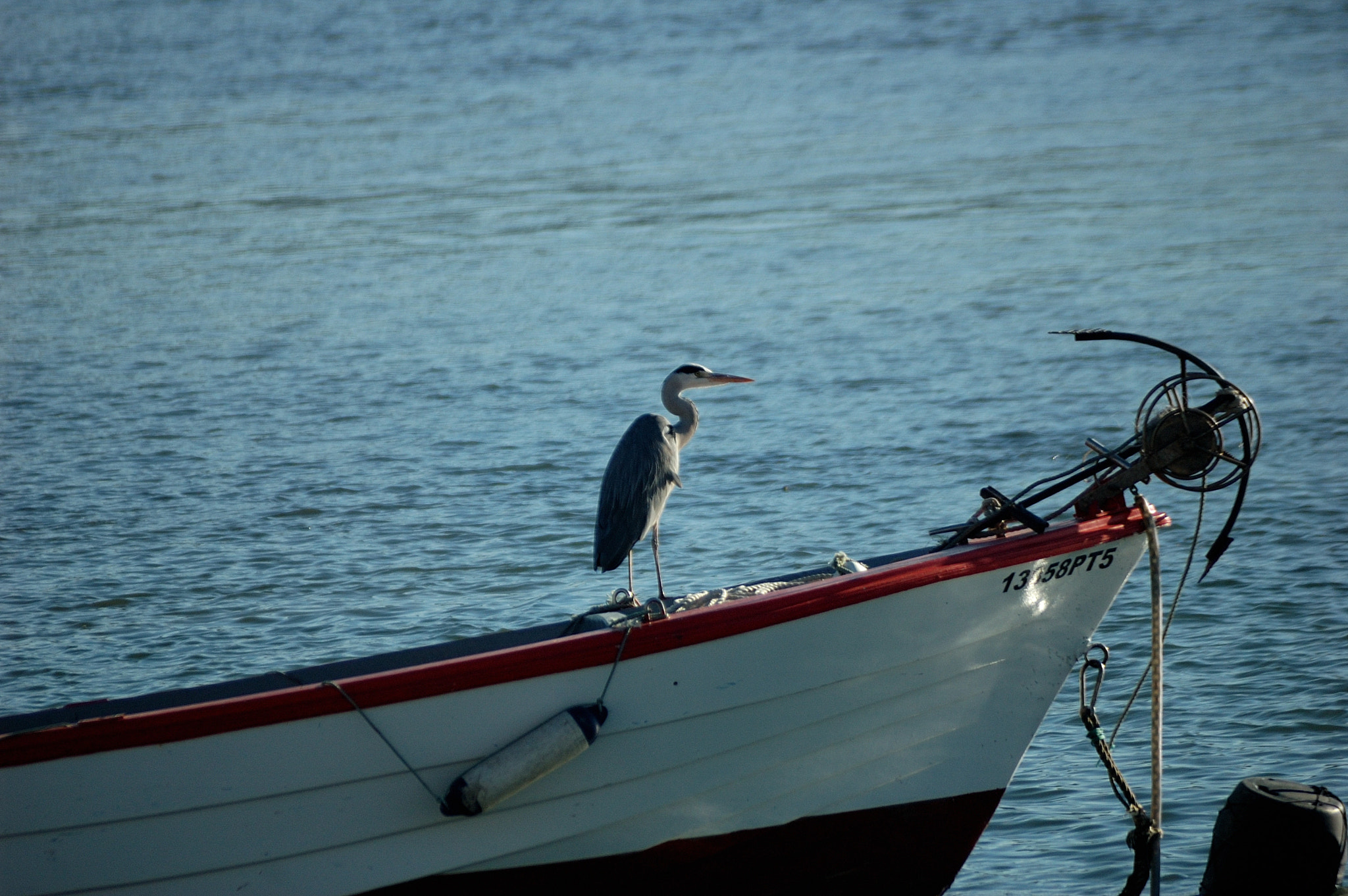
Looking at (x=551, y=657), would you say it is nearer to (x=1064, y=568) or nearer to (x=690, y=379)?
(x=1064, y=568)

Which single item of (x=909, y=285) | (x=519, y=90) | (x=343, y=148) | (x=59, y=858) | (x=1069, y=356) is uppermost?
(x=519, y=90)

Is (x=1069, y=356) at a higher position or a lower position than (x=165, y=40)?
lower

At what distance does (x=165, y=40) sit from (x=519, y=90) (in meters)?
11.9

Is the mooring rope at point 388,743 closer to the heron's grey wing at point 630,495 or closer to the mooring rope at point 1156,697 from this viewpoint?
the heron's grey wing at point 630,495

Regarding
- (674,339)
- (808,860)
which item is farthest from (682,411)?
(674,339)

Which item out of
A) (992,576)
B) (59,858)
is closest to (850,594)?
(992,576)

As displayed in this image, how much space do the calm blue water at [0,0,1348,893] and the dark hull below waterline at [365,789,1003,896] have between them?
269 mm

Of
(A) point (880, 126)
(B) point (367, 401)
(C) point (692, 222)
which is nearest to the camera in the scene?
(B) point (367, 401)

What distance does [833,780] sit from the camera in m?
4.82

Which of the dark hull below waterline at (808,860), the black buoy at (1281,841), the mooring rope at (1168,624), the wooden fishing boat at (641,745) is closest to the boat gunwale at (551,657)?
the wooden fishing boat at (641,745)

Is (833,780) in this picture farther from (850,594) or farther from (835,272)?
(835,272)

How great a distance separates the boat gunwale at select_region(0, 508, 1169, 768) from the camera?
13.4 feet

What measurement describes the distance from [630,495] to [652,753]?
4.32 feet

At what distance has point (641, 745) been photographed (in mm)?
4520
